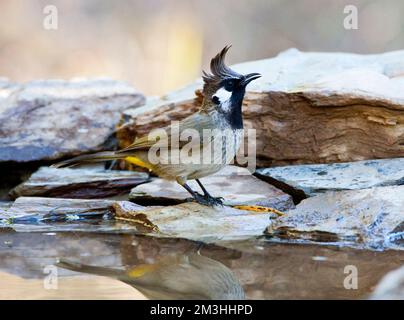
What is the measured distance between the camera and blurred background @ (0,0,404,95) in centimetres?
1177

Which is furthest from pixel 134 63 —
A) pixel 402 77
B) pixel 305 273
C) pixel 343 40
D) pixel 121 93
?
pixel 305 273

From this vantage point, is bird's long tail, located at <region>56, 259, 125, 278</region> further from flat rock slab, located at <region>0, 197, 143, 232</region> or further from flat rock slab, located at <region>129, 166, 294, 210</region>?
flat rock slab, located at <region>129, 166, 294, 210</region>

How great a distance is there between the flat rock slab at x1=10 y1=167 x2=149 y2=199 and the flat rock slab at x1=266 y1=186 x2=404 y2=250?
179 cm

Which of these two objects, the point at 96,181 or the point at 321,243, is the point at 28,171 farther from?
the point at 321,243

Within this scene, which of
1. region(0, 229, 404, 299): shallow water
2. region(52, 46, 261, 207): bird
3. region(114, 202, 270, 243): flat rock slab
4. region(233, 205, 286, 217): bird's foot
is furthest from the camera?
region(233, 205, 286, 217): bird's foot

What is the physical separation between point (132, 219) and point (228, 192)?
0.86 m

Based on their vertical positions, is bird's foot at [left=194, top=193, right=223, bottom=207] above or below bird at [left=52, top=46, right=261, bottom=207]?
below

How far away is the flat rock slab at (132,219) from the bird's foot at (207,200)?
5 centimetres

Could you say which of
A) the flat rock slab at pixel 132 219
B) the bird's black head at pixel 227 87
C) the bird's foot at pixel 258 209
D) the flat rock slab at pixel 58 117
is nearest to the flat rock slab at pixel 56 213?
the flat rock slab at pixel 132 219

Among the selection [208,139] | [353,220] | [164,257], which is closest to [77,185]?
[208,139]

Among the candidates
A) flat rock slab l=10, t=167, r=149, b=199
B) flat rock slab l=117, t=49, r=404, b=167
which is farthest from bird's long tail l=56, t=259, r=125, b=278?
flat rock slab l=117, t=49, r=404, b=167

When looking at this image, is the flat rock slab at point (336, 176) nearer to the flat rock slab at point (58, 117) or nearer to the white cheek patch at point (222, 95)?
the white cheek patch at point (222, 95)

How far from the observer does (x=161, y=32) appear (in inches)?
462

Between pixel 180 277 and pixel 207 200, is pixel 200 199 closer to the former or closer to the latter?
pixel 207 200
